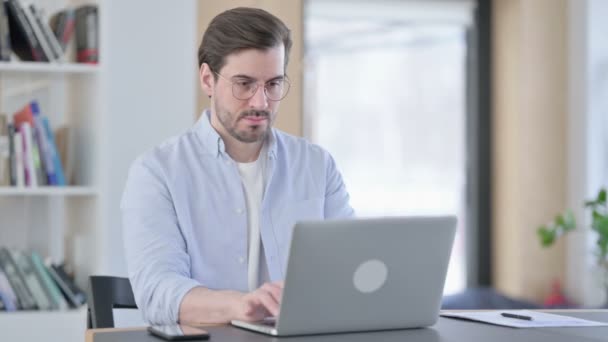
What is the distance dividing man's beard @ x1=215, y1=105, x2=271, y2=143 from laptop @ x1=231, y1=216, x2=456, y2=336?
57cm

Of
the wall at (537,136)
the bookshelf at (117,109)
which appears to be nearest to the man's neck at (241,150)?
the bookshelf at (117,109)

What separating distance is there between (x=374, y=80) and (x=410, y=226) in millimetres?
3790

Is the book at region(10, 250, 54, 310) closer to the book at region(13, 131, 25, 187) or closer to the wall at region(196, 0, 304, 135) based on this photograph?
the book at region(13, 131, 25, 187)

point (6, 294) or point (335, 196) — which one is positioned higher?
point (335, 196)

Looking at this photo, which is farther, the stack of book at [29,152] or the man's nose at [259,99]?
the stack of book at [29,152]

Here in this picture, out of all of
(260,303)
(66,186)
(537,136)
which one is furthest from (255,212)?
(537,136)

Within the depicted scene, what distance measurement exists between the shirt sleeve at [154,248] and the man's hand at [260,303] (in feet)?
0.55

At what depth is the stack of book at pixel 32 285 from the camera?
3.24 m

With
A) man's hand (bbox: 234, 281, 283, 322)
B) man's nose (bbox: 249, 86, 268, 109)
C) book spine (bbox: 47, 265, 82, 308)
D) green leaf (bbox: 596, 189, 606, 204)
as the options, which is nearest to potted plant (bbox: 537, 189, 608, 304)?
green leaf (bbox: 596, 189, 606, 204)

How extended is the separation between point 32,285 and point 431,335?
1.92 meters

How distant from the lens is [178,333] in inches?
62.8

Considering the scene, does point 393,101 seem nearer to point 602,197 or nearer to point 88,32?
point 602,197

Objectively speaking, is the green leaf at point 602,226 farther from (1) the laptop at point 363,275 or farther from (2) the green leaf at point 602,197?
(1) the laptop at point 363,275

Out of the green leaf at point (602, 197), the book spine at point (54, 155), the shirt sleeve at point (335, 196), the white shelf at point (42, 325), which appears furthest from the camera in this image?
the green leaf at point (602, 197)
